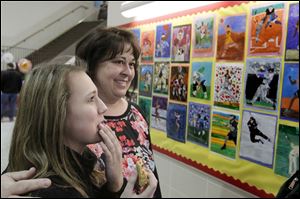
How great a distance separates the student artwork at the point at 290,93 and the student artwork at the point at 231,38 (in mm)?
207

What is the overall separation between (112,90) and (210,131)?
114 centimetres

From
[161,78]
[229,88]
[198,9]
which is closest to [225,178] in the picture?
[229,88]

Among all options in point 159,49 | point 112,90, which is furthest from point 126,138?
point 159,49

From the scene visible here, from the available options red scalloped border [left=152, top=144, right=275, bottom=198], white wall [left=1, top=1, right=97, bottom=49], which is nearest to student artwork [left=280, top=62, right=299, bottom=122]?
red scalloped border [left=152, top=144, right=275, bottom=198]

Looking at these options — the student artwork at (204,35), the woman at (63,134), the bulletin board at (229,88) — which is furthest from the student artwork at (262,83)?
the woman at (63,134)

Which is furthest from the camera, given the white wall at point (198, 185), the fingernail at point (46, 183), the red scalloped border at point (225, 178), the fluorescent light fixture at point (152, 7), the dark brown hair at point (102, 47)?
the white wall at point (198, 185)

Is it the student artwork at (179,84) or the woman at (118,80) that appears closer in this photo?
the woman at (118,80)

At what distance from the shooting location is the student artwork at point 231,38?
4.03ft

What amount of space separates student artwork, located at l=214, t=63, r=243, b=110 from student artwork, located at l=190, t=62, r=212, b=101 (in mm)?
49

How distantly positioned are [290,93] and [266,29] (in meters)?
0.26

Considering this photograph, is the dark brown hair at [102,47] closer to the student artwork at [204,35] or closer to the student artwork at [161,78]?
the student artwork at [161,78]

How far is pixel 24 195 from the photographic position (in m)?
0.18

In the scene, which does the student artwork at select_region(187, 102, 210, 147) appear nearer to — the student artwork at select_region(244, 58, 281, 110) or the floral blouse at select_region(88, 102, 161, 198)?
the student artwork at select_region(244, 58, 281, 110)

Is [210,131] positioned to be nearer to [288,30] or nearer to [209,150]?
[209,150]
